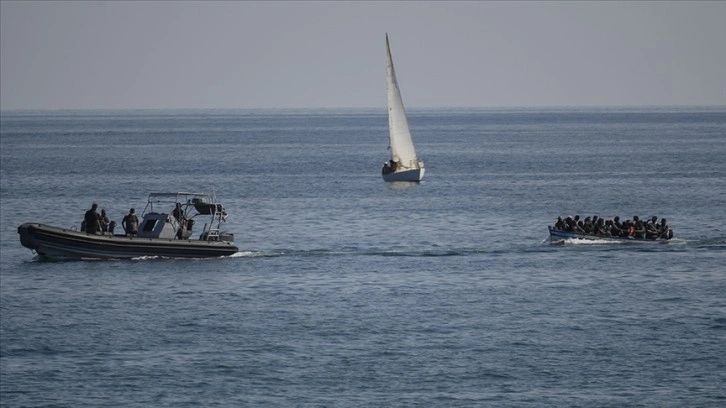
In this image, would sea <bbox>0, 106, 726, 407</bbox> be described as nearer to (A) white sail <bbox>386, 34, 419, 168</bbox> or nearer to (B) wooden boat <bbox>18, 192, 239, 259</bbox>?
(B) wooden boat <bbox>18, 192, 239, 259</bbox>

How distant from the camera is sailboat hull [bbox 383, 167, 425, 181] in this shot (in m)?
122

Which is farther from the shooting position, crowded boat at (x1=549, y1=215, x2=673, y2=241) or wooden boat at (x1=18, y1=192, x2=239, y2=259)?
crowded boat at (x1=549, y1=215, x2=673, y2=241)

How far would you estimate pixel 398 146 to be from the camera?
122 m

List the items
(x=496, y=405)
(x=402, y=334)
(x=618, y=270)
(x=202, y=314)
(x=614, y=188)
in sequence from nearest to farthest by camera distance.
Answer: (x=496, y=405) < (x=402, y=334) < (x=202, y=314) < (x=618, y=270) < (x=614, y=188)

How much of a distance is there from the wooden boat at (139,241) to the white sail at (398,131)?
5390 centimetres

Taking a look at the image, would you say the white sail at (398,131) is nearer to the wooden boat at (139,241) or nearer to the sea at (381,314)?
the sea at (381,314)

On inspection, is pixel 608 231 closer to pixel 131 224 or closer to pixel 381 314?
pixel 381 314

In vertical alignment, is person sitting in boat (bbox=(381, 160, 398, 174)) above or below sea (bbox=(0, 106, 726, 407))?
below

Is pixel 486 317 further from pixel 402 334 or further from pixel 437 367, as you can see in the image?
pixel 437 367

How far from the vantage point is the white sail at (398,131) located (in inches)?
4783

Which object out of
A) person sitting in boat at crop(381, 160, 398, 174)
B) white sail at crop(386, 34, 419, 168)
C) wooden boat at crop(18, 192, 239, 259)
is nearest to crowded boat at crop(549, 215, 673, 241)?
wooden boat at crop(18, 192, 239, 259)

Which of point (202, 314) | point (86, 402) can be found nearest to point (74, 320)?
point (202, 314)

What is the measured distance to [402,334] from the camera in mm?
51344

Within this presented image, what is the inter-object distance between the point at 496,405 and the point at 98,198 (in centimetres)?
7200
